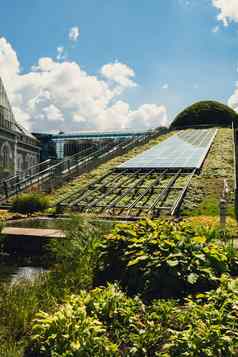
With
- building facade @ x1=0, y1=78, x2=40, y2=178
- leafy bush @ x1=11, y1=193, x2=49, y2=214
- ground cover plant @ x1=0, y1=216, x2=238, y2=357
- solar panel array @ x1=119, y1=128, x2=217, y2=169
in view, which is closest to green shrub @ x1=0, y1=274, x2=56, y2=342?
ground cover plant @ x1=0, y1=216, x2=238, y2=357

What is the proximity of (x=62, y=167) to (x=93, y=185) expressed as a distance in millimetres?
5377

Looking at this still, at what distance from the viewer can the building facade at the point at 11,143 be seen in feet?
137

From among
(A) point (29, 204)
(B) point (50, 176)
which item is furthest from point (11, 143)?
(A) point (29, 204)

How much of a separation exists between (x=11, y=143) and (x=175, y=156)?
76.8 feet

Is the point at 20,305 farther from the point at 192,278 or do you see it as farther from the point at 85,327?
the point at 192,278

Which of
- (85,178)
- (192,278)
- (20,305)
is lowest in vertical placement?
(20,305)

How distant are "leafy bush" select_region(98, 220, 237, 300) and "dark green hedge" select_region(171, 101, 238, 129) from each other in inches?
1675

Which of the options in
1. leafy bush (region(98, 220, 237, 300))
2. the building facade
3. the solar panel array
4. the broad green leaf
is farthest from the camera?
the building facade

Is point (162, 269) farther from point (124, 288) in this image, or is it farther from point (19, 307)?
point (19, 307)

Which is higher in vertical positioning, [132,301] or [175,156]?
[175,156]

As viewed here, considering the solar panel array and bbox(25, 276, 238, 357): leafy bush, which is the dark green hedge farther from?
bbox(25, 276, 238, 357): leafy bush

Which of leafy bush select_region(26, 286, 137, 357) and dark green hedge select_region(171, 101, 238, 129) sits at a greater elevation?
dark green hedge select_region(171, 101, 238, 129)

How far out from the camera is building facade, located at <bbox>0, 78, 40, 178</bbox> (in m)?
41.6

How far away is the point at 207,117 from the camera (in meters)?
47.8
